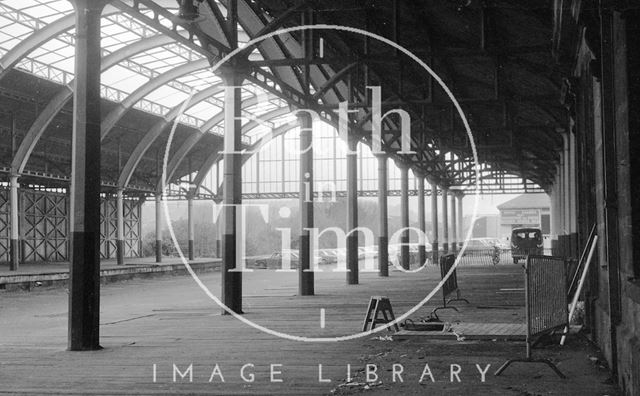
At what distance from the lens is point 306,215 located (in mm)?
18391

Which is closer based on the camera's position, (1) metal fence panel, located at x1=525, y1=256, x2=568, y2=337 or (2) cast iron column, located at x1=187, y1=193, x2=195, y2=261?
(1) metal fence panel, located at x1=525, y1=256, x2=568, y2=337

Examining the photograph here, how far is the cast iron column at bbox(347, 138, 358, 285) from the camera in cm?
2220

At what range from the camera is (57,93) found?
2903 cm

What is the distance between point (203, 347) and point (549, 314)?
4.56m

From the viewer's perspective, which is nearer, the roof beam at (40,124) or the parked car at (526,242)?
the roof beam at (40,124)

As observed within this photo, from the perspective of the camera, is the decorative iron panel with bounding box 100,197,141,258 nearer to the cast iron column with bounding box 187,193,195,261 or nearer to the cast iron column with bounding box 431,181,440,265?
the cast iron column with bounding box 187,193,195,261

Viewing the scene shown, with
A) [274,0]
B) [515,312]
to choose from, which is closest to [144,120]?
[274,0]

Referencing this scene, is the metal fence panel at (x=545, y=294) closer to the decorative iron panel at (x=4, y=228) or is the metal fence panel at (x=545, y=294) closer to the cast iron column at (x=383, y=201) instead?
the cast iron column at (x=383, y=201)

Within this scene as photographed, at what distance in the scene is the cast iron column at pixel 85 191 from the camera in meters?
9.26

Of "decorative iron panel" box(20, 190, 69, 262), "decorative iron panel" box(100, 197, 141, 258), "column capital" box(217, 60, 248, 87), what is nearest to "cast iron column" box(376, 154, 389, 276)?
"column capital" box(217, 60, 248, 87)

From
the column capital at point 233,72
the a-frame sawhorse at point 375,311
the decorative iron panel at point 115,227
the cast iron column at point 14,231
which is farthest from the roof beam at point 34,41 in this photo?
the decorative iron panel at point 115,227

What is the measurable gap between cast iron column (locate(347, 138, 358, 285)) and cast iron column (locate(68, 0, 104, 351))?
43.1 ft

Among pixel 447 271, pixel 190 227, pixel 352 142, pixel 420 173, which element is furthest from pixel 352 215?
pixel 190 227

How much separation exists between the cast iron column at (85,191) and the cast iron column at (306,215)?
8.83m
